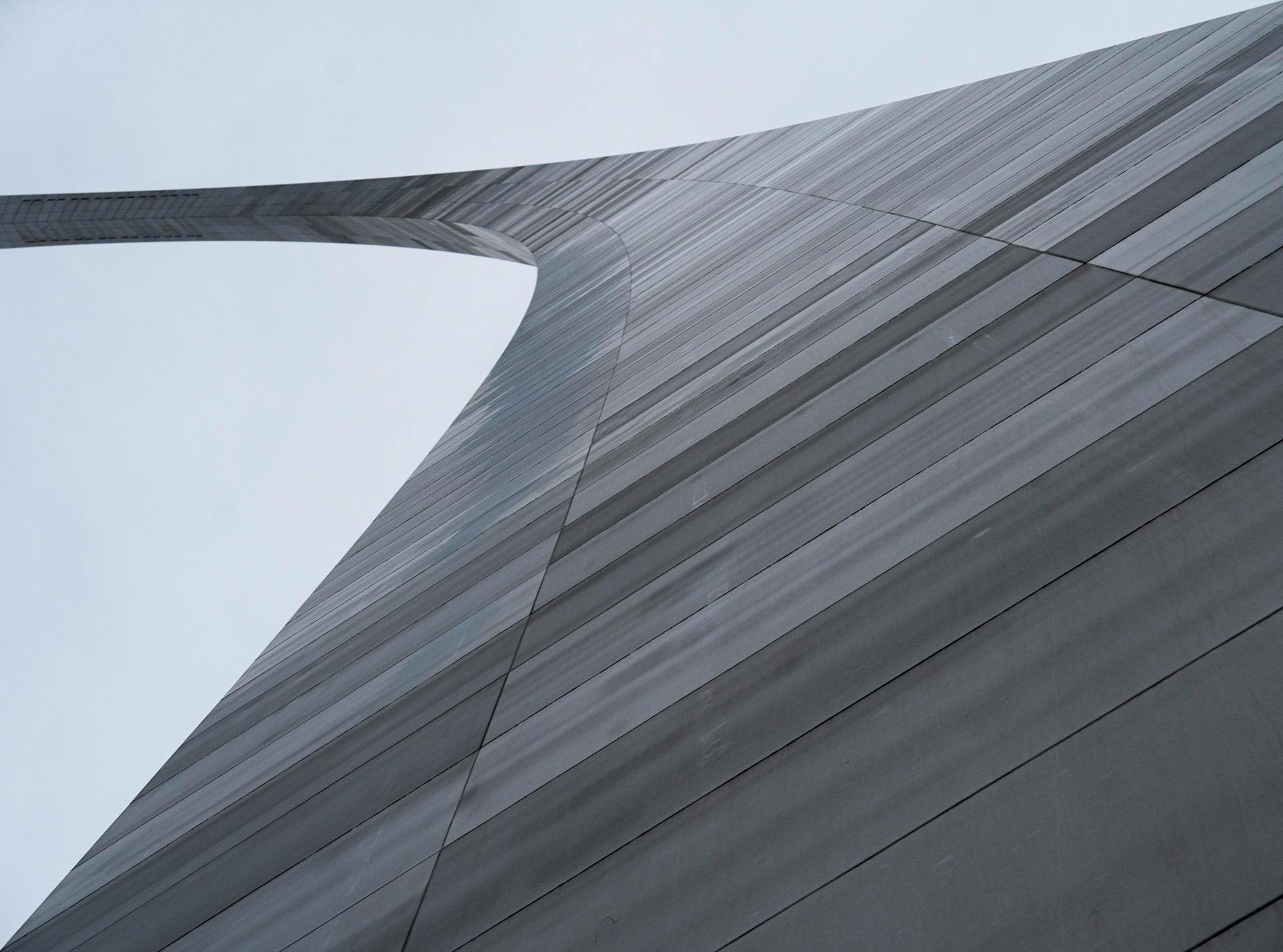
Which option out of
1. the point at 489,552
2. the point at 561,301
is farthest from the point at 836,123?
the point at 489,552

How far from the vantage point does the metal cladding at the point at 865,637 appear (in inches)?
118

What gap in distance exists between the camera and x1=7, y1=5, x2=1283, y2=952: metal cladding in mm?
3004

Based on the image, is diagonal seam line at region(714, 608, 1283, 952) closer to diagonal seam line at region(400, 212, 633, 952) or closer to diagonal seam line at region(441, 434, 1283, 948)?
diagonal seam line at region(441, 434, 1283, 948)

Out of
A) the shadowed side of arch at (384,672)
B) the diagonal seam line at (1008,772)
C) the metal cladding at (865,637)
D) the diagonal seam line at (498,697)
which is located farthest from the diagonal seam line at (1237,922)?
the shadowed side of arch at (384,672)

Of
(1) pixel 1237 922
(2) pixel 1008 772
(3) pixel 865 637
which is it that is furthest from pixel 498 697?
(1) pixel 1237 922

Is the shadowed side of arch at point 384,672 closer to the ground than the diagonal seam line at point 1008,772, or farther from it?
closer to the ground

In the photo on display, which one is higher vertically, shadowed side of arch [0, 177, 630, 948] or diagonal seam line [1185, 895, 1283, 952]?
diagonal seam line [1185, 895, 1283, 952]

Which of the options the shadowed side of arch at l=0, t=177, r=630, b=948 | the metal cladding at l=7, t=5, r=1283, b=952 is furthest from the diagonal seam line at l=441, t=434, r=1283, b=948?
the shadowed side of arch at l=0, t=177, r=630, b=948

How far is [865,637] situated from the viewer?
4156 mm

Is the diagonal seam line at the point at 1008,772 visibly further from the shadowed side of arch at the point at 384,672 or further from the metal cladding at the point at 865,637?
the shadowed side of arch at the point at 384,672

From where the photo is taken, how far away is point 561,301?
18.6 meters

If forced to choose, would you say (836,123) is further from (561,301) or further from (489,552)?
(489,552)

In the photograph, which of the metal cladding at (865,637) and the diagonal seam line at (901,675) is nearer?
the metal cladding at (865,637)

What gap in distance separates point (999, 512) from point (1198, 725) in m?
1.52
